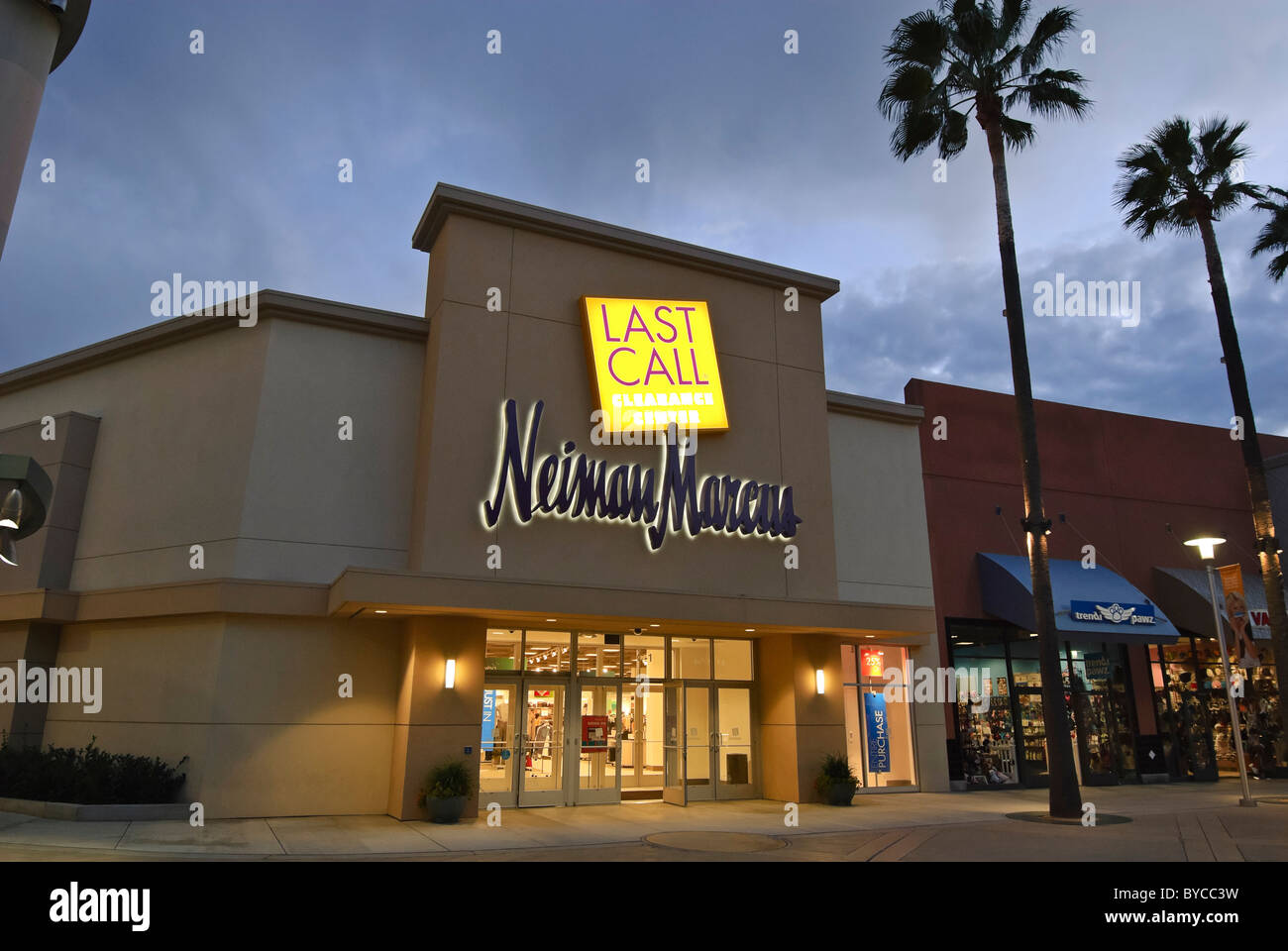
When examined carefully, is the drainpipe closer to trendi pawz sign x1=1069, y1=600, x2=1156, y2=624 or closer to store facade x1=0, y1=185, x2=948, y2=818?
store facade x1=0, y1=185, x2=948, y2=818

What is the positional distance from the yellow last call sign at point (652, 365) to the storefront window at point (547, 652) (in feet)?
13.9

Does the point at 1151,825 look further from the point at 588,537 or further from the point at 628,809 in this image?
the point at 588,537

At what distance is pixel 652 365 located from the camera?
A: 17219mm

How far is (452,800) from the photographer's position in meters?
13.7

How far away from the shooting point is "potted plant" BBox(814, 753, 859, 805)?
54.5 ft

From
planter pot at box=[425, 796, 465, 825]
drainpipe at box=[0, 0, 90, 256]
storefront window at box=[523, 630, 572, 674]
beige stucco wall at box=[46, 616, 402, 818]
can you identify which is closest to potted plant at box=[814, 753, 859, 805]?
storefront window at box=[523, 630, 572, 674]

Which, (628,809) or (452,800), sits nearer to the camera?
(452,800)

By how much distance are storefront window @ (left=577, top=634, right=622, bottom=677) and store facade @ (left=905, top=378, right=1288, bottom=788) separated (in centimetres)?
821

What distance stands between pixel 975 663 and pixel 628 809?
388 inches

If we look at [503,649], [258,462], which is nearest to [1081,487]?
[503,649]

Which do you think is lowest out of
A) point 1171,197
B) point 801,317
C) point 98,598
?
point 98,598

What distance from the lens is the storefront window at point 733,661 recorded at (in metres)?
18.1

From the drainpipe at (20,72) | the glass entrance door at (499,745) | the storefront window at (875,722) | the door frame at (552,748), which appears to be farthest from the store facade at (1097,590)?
the drainpipe at (20,72)
